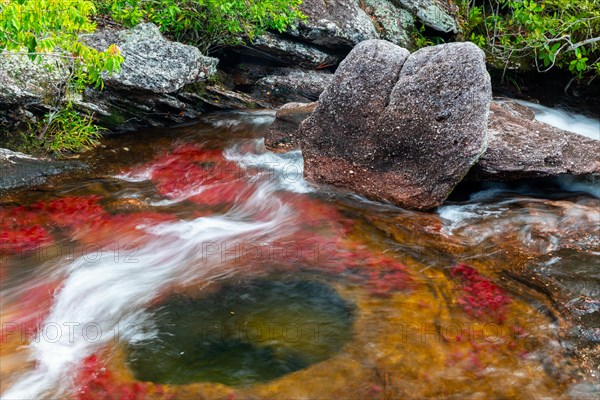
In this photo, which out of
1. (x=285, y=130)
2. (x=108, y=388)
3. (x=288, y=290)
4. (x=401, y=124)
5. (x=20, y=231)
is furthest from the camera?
(x=285, y=130)

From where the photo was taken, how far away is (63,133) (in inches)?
345

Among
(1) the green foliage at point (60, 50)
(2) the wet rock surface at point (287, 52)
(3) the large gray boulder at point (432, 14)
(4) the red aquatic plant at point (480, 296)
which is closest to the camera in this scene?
(4) the red aquatic plant at point (480, 296)

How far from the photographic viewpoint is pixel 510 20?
41.5ft

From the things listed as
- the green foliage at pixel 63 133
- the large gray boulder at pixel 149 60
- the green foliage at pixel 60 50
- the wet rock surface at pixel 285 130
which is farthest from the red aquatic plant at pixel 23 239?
the wet rock surface at pixel 285 130

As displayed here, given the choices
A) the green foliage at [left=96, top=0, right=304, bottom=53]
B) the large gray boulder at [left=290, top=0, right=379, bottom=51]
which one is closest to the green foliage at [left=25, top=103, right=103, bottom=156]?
the green foliage at [left=96, top=0, right=304, bottom=53]

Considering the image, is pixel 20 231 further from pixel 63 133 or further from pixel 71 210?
pixel 63 133

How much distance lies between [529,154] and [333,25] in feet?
18.5

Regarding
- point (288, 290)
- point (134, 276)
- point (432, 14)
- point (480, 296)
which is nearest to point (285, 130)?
point (134, 276)

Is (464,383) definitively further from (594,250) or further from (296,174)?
(296,174)

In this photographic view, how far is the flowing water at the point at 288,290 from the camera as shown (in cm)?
431

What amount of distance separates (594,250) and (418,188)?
218cm

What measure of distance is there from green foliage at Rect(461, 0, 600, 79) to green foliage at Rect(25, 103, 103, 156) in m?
8.79

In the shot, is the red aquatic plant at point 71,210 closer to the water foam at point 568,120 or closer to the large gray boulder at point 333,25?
the large gray boulder at point 333,25

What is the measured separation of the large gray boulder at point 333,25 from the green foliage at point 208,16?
47cm
